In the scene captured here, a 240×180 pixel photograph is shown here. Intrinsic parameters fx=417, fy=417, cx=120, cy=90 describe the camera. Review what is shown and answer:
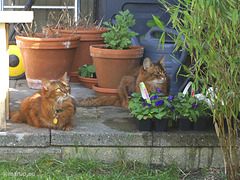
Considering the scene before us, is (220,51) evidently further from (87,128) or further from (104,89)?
(104,89)

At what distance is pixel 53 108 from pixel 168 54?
163 centimetres

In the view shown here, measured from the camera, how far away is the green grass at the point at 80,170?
3090 millimetres

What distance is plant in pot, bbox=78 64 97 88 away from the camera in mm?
4998

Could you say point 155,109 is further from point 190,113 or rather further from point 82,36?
point 82,36

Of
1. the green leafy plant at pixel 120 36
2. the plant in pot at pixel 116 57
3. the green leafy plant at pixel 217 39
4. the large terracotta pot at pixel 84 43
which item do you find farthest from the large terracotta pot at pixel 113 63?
the green leafy plant at pixel 217 39

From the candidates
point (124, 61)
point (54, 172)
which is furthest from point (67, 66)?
point (54, 172)

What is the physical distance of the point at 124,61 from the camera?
4527 millimetres

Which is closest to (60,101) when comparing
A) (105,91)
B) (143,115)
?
(143,115)

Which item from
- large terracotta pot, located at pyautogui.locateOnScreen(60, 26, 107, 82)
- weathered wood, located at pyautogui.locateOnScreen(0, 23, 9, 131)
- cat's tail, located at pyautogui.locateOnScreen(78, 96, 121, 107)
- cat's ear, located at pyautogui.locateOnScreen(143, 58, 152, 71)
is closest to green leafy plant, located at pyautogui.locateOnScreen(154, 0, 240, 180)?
cat's ear, located at pyautogui.locateOnScreen(143, 58, 152, 71)

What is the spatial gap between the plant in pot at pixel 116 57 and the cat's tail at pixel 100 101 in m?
0.33

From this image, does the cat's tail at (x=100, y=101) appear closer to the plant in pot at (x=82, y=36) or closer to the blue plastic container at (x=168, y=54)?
the blue plastic container at (x=168, y=54)

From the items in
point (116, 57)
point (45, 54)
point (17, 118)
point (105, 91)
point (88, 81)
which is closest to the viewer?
point (17, 118)

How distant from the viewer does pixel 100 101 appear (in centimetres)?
427

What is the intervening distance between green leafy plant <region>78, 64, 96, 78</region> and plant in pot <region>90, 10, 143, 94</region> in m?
0.34
